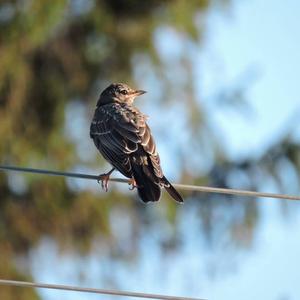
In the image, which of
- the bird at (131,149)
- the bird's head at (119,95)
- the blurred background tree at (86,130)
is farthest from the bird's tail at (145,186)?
the blurred background tree at (86,130)

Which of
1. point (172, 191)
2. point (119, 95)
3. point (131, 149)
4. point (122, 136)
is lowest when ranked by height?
point (172, 191)

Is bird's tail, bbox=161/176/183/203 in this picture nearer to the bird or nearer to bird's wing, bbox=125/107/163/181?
the bird

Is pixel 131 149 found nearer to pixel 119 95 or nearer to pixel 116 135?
pixel 116 135

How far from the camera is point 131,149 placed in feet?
32.0

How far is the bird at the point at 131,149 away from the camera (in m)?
9.34

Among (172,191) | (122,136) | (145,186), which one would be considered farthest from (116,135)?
(172,191)

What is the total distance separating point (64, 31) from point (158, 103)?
5.64 feet

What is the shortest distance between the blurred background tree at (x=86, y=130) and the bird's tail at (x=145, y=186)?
921 centimetres

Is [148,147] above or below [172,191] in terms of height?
above

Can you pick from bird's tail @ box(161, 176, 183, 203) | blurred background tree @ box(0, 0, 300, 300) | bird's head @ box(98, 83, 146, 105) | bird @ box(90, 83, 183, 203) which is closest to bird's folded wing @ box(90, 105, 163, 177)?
bird @ box(90, 83, 183, 203)

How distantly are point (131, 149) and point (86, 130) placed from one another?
413 inches

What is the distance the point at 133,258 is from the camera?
20.7 meters

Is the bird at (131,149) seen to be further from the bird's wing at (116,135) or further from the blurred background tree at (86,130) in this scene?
the blurred background tree at (86,130)

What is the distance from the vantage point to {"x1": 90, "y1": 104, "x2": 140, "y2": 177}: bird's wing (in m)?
9.76
